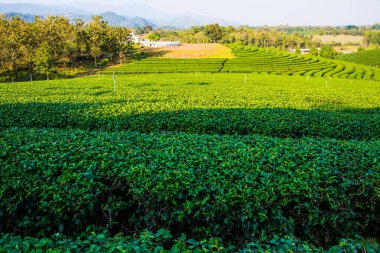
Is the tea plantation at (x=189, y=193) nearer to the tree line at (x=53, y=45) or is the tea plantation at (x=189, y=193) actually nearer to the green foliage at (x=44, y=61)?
the green foliage at (x=44, y=61)

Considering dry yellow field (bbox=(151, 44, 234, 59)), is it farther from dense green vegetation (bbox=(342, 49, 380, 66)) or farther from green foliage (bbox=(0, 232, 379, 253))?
green foliage (bbox=(0, 232, 379, 253))

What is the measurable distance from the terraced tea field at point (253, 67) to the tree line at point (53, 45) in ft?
26.3

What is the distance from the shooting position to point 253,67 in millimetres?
67375

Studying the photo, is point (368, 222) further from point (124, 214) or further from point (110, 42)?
point (110, 42)

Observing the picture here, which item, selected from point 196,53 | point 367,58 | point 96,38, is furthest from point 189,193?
point 367,58

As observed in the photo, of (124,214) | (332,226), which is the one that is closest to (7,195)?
(124,214)

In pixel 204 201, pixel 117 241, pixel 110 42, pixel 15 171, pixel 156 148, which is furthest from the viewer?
pixel 110 42

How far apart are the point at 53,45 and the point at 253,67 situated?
43125 mm

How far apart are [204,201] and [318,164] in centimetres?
285

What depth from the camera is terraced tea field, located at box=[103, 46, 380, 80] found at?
209ft

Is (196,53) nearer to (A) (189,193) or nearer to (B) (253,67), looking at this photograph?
(B) (253,67)

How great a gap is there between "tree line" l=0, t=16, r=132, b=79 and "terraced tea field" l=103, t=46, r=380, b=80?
26.3ft

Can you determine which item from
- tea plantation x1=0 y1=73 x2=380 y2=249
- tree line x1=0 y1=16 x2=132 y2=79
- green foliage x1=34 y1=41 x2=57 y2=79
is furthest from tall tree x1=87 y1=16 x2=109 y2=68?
tea plantation x1=0 y1=73 x2=380 y2=249

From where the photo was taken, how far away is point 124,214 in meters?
6.12
